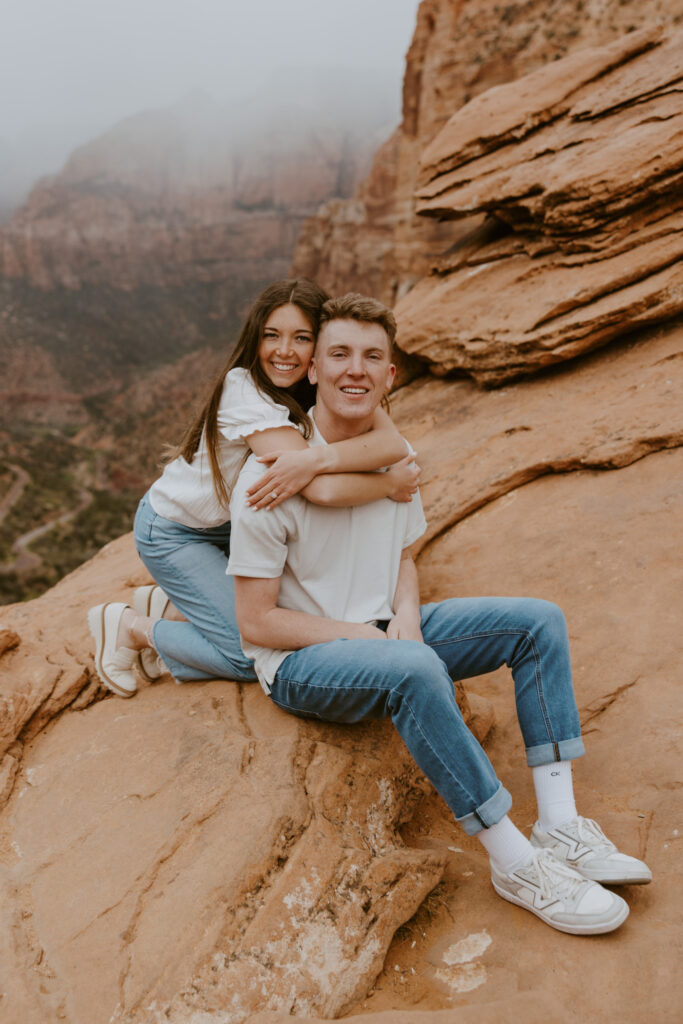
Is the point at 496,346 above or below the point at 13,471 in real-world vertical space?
above

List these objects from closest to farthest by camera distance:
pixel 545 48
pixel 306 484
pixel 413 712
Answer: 1. pixel 413 712
2. pixel 306 484
3. pixel 545 48

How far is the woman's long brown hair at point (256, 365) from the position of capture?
3199 millimetres

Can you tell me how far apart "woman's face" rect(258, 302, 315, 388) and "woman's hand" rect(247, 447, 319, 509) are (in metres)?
0.64

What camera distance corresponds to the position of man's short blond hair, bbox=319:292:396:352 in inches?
114

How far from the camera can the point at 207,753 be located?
3.01m

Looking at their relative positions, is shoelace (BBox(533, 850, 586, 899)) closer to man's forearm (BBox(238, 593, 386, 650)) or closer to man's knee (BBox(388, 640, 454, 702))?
man's knee (BBox(388, 640, 454, 702))

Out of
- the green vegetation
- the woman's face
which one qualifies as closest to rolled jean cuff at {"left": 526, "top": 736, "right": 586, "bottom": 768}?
the woman's face

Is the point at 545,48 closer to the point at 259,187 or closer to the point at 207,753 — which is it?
the point at 207,753

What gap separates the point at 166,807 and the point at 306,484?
1.37 metres

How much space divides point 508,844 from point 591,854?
11.5 inches

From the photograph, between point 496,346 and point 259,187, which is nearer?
point 496,346

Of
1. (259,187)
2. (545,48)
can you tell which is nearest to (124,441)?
(545,48)

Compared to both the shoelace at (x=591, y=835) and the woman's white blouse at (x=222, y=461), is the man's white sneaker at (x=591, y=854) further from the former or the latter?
the woman's white blouse at (x=222, y=461)

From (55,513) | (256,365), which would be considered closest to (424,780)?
(256,365)
